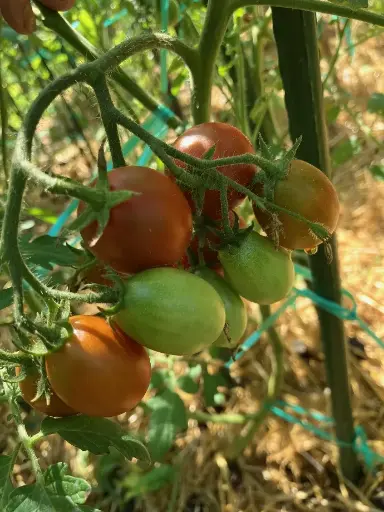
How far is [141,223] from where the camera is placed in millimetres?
479

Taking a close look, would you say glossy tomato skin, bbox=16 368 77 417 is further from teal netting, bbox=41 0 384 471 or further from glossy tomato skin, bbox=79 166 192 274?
teal netting, bbox=41 0 384 471

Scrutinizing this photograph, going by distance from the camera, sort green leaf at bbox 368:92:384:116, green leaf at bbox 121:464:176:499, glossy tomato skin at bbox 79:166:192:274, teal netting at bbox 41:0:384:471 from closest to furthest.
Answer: glossy tomato skin at bbox 79:166:192:274 → teal netting at bbox 41:0:384:471 → green leaf at bbox 368:92:384:116 → green leaf at bbox 121:464:176:499

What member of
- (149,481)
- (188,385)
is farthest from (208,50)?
(149,481)

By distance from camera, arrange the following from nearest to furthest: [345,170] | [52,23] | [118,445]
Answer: [118,445] < [52,23] < [345,170]

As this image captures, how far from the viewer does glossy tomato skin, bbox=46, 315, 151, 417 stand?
1.64 ft

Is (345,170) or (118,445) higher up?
(118,445)

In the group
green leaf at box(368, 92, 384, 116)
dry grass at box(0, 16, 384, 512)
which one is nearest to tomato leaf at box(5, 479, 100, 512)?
dry grass at box(0, 16, 384, 512)

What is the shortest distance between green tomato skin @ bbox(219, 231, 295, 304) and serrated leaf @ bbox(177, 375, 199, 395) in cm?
65

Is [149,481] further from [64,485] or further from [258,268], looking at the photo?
[258,268]

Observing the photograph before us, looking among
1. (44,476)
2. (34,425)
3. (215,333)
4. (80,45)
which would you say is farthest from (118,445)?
(34,425)

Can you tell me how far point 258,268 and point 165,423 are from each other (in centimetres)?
70

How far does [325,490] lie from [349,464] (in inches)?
3.8

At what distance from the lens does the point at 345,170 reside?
85.2 inches

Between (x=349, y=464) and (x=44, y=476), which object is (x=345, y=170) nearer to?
(x=349, y=464)
